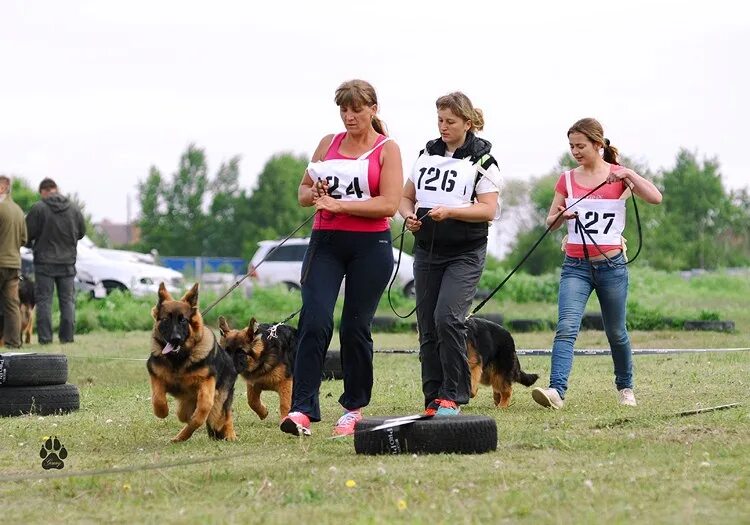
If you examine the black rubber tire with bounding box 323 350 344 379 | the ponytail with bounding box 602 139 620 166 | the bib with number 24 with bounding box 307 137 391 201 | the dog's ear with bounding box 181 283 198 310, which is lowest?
the black rubber tire with bounding box 323 350 344 379

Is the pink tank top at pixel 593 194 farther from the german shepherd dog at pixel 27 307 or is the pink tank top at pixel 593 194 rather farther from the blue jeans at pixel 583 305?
the german shepherd dog at pixel 27 307

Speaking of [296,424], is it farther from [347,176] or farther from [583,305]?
[583,305]

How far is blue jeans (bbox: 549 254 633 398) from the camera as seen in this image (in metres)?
9.11

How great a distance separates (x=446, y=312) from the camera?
7.80m

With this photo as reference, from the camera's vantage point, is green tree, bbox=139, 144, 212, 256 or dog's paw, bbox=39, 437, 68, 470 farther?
green tree, bbox=139, 144, 212, 256

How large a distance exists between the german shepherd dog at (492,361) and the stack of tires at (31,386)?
317 cm

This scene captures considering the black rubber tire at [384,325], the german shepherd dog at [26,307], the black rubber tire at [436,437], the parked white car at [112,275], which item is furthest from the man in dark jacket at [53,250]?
the black rubber tire at [436,437]

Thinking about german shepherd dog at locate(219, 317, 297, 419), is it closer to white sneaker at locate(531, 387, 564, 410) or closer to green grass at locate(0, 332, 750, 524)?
green grass at locate(0, 332, 750, 524)

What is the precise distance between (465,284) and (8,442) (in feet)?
9.88

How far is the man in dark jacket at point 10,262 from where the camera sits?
16312mm

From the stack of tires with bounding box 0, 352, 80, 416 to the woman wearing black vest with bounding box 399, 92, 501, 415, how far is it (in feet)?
10.6

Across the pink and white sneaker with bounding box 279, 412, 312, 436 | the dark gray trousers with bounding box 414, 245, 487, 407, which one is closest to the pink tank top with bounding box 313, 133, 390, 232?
the dark gray trousers with bounding box 414, 245, 487, 407

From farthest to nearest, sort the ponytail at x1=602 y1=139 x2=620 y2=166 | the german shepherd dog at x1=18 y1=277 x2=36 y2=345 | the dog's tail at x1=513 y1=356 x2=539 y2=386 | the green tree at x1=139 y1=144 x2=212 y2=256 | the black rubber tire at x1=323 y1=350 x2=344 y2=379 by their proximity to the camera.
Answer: the green tree at x1=139 y1=144 x2=212 y2=256 → the german shepherd dog at x1=18 y1=277 x2=36 y2=345 → the black rubber tire at x1=323 y1=350 x2=344 y2=379 → the dog's tail at x1=513 y1=356 x2=539 y2=386 → the ponytail at x1=602 y1=139 x2=620 y2=166

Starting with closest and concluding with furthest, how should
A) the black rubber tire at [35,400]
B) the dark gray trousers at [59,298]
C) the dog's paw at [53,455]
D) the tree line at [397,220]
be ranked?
the dog's paw at [53,455], the black rubber tire at [35,400], the dark gray trousers at [59,298], the tree line at [397,220]
